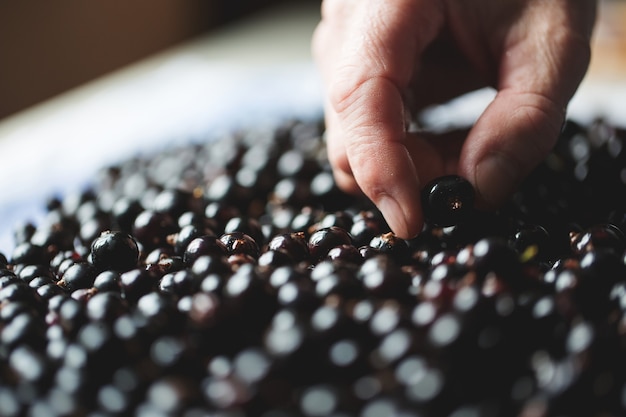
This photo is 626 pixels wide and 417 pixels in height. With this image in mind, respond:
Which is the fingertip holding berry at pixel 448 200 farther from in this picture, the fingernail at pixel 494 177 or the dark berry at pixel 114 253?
the dark berry at pixel 114 253

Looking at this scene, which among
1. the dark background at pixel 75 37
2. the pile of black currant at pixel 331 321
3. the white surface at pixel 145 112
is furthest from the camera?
the dark background at pixel 75 37

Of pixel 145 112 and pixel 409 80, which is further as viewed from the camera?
pixel 145 112

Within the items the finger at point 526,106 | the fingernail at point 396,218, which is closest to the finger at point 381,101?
the fingernail at point 396,218

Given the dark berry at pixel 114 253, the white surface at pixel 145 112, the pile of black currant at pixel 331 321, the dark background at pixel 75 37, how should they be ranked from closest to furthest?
the pile of black currant at pixel 331 321
the dark berry at pixel 114 253
the white surface at pixel 145 112
the dark background at pixel 75 37

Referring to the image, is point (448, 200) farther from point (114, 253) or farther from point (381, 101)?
point (114, 253)

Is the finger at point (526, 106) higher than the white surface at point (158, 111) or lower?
higher

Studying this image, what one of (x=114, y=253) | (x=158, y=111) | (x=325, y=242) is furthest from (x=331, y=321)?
(x=158, y=111)

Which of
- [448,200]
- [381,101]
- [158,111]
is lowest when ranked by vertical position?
[158,111]

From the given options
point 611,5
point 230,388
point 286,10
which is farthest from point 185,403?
point 286,10
